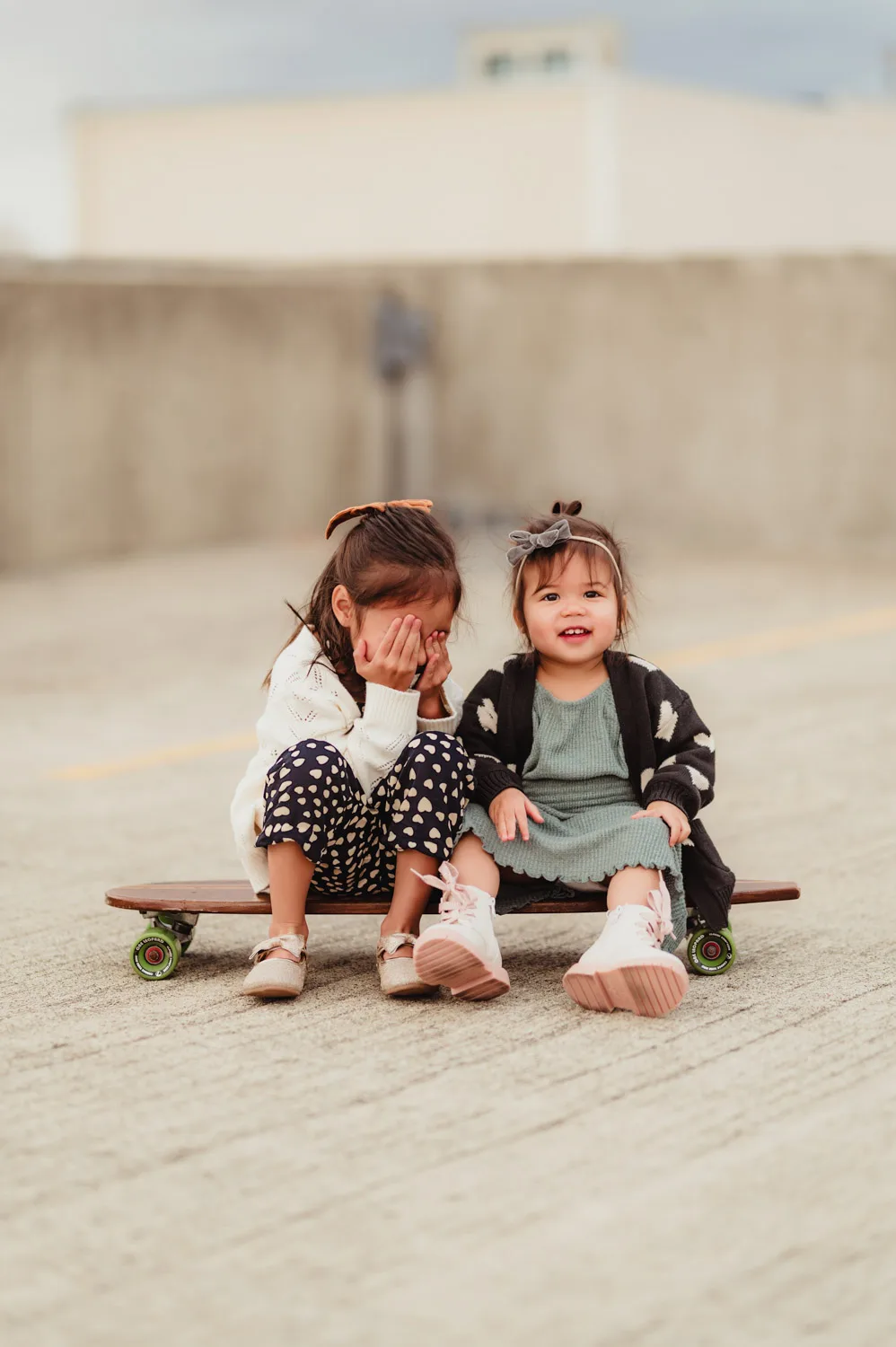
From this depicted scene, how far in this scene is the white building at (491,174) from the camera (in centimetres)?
3294

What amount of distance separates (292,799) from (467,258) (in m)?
9.00

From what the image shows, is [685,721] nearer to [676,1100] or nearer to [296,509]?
[676,1100]

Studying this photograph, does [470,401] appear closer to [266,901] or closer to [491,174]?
[266,901]

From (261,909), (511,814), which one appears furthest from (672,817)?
(261,909)

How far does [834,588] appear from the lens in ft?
31.9

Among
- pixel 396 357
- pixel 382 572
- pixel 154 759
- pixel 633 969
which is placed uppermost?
pixel 396 357

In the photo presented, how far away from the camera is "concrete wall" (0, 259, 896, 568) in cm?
1045

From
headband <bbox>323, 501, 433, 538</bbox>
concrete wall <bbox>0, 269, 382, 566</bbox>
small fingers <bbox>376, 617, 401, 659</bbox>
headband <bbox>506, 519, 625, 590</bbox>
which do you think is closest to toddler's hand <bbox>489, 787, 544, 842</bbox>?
small fingers <bbox>376, 617, 401, 659</bbox>

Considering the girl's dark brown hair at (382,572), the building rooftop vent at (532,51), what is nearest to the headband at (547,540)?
the girl's dark brown hair at (382,572)

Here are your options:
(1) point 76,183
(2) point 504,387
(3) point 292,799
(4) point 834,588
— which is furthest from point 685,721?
(1) point 76,183

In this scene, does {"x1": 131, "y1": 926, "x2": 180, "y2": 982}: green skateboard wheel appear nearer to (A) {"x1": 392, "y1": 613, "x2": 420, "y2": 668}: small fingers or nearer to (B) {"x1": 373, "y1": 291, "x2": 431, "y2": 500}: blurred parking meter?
(A) {"x1": 392, "y1": 613, "x2": 420, "y2": 668}: small fingers

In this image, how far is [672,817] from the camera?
11.3 feet

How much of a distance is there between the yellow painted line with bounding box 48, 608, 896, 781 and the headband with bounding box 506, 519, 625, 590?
2.32m

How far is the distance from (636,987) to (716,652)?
462cm
